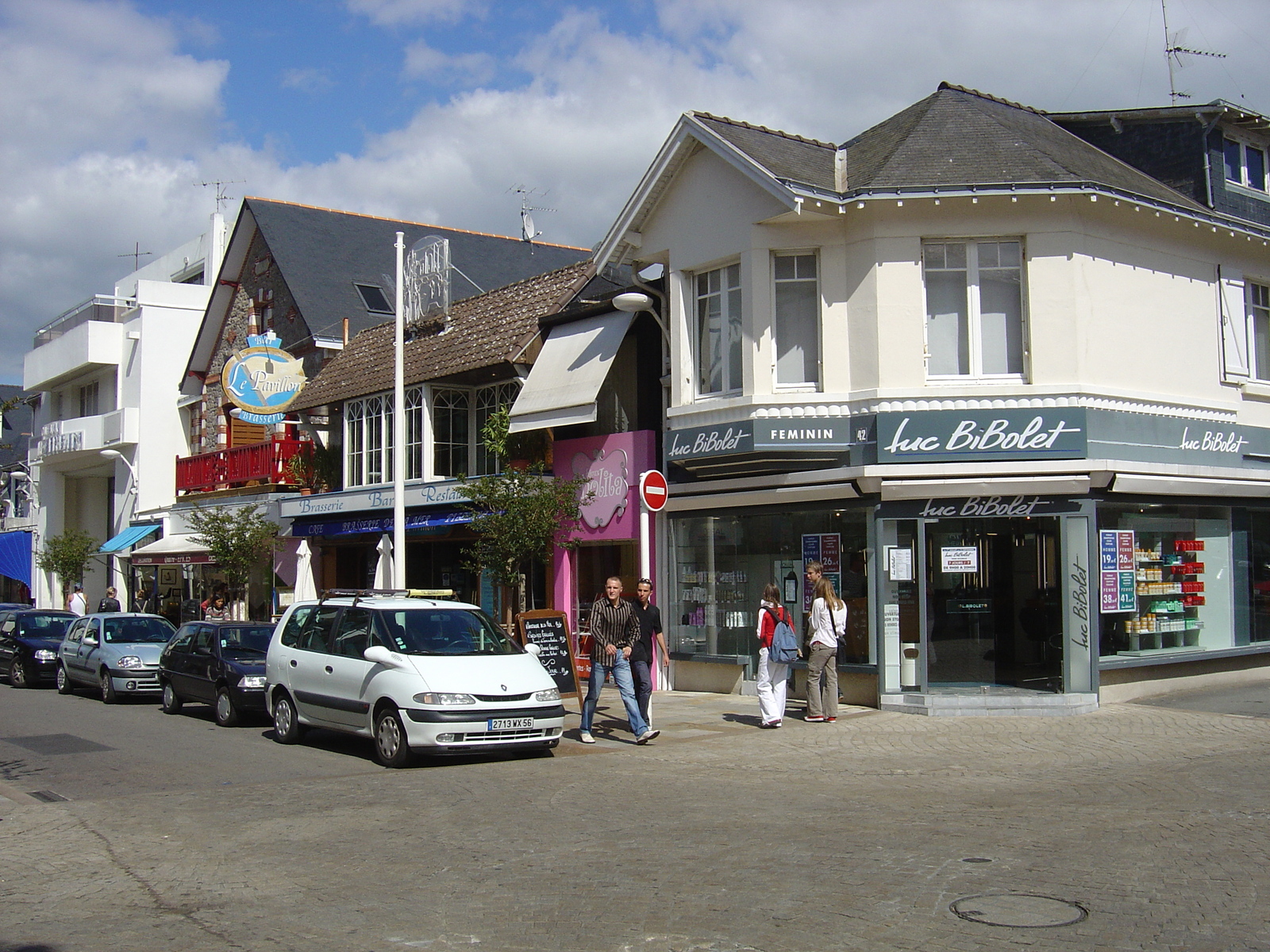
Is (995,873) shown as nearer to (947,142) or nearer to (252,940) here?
(252,940)

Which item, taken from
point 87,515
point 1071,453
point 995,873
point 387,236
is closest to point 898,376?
point 1071,453

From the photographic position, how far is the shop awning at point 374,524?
21562 mm

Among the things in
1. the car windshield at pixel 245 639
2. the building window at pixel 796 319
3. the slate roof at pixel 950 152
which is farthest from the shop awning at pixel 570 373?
the car windshield at pixel 245 639

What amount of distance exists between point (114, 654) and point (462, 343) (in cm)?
809

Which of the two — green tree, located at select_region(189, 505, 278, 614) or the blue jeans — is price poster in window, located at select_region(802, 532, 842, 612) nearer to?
the blue jeans

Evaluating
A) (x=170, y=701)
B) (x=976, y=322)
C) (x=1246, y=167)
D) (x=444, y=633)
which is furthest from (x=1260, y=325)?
(x=170, y=701)

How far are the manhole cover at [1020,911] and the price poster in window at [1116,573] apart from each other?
9.20 m

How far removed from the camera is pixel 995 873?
6.95 metres

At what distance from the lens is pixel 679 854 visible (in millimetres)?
7668

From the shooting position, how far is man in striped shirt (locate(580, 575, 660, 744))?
42.9 ft

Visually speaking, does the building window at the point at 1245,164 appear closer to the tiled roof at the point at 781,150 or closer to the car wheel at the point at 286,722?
the tiled roof at the point at 781,150

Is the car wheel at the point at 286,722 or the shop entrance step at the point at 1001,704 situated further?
the shop entrance step at the point at 1001,704

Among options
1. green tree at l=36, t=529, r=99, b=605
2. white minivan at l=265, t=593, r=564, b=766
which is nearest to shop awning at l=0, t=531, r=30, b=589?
green tree at l=36, t=529, r=99, b=605

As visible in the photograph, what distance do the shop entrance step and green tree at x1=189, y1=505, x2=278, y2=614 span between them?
16739 mm
